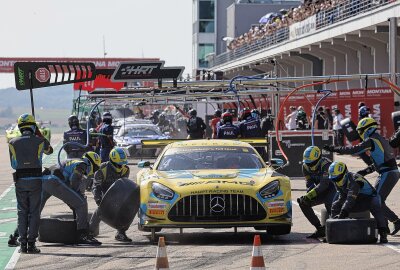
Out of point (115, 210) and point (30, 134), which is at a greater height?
point (30, 134)

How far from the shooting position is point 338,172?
14.6 meters

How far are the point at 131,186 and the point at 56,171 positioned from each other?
3.13 ft

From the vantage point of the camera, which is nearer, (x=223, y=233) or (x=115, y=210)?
(x=115, y=210)

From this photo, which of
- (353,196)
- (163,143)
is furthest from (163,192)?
(163,143)

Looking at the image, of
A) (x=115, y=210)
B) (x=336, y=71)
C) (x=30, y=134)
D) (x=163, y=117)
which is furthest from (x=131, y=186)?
(x=163, y=117)

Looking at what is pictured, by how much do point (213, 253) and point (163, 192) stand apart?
1.46 metres

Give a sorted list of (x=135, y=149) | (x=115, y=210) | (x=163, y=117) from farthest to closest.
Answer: (x=163, y=117) < (x=135, y=149) < (x=115, y=210)

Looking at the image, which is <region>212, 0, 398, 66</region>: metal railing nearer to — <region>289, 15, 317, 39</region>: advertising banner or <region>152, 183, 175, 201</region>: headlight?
<region>289, 15, 317, 39</region>: advertising banner

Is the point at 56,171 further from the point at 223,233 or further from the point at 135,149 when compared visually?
the point at 135,149

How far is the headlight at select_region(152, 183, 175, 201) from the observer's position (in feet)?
49.2

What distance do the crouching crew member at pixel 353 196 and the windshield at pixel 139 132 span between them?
2595 centimetres

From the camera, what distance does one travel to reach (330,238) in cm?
1477

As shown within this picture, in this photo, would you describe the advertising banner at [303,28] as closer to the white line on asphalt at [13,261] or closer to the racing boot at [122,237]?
the racing boot at [122,237]

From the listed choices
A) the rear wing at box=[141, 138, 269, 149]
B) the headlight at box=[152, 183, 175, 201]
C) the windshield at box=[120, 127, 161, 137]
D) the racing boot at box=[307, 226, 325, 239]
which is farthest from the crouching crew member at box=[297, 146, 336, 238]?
the windshield at box=[120, 127, 161, 137]
